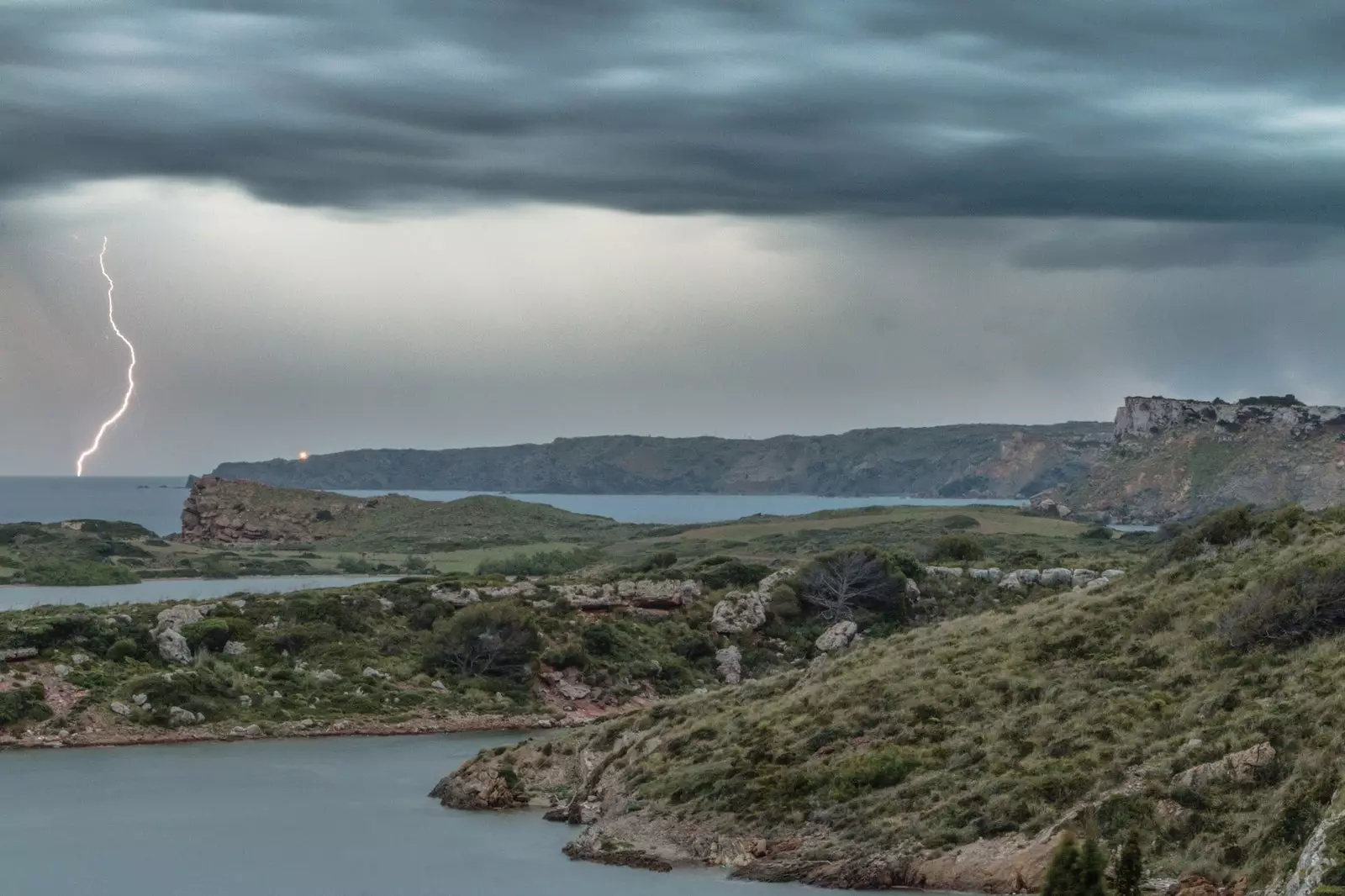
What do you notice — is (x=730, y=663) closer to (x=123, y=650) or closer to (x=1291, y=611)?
(x=123, y=650)

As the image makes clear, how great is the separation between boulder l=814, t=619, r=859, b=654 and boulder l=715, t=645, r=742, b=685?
2.83 metres

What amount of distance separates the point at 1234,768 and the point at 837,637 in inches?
1433

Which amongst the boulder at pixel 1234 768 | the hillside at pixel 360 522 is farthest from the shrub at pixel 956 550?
the hillside at pixel 360 522

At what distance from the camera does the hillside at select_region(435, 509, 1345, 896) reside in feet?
78.9

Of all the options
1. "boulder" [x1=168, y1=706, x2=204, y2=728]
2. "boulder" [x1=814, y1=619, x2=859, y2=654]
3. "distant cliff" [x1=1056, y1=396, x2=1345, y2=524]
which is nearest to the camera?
"boulder" [x1=168, y1=706, x2=204, y2=728]

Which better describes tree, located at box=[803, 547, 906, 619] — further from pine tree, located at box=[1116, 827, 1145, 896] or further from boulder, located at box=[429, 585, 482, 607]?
pine tree, located at box=[1116, 827, 1145, 896]

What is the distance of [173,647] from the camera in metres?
54.2

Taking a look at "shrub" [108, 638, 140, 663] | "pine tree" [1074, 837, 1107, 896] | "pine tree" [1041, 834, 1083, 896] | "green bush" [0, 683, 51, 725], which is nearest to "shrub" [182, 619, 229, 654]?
"shrub" [108, 638, 140, 663]

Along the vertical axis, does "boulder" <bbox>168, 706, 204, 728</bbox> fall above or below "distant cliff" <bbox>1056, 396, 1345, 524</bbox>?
below

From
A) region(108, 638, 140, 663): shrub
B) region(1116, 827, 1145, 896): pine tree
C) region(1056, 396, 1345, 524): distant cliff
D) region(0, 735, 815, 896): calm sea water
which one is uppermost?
region(1056, 396, 1345, 524): distant cliff

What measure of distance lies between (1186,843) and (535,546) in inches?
4581

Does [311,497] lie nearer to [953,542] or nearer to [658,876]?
[953,542]

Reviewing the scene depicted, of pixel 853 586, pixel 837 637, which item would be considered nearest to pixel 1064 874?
pixel 837 637

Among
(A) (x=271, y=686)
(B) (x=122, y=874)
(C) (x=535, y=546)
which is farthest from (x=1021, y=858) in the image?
(C) (x=535, y=546)
